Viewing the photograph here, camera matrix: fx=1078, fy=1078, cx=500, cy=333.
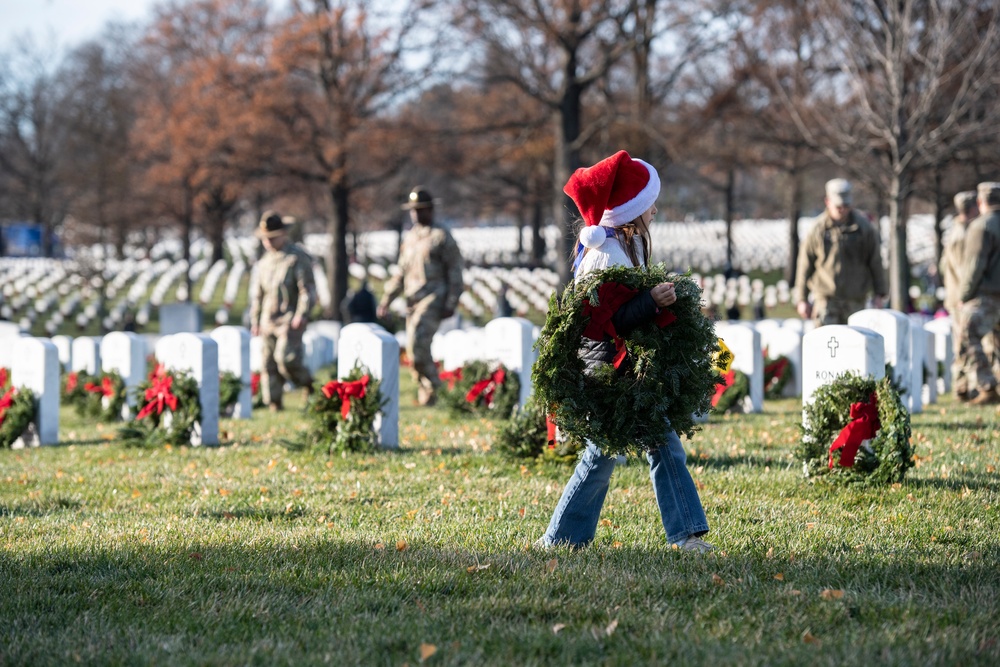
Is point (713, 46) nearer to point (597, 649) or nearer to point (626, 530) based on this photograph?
point (626, 530)

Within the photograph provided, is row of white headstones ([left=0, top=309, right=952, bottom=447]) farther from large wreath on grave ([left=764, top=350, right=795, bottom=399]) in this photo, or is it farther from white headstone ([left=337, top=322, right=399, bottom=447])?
large wreath on grave ([left=764, top=350, right=795, bottom=399])

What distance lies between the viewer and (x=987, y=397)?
11195 mm

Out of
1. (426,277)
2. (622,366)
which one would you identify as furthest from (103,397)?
(622,366)

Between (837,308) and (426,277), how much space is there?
432 cm

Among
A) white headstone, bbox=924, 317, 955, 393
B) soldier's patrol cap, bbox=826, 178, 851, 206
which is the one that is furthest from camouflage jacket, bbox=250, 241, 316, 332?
white headstone, bbox=924, 317, 955, 393

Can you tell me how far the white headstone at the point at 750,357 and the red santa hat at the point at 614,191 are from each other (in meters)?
6.52

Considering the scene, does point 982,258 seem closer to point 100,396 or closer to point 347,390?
point 347,390

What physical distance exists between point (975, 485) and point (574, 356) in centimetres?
304

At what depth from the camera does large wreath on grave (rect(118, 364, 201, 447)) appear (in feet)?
30.9

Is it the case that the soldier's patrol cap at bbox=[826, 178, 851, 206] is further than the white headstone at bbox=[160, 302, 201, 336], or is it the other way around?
the white headstone at bbox=[160, 302, 201, 336]

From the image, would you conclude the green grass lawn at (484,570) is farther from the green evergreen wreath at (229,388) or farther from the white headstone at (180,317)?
the white headstone at (180,317)

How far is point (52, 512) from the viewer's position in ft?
20.8

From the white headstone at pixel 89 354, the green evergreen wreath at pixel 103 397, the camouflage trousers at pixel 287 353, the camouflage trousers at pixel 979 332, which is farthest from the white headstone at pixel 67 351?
the camouflage trousers at pixel 979 332

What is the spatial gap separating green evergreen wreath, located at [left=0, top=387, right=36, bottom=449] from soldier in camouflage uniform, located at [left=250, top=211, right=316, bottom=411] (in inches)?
99.5
